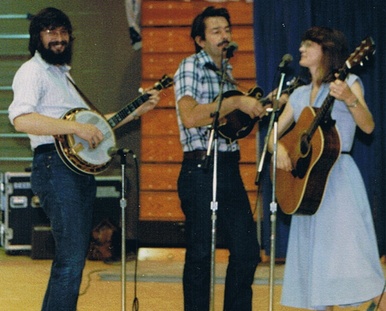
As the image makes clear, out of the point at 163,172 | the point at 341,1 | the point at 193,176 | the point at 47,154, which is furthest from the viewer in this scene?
the point at 163,172

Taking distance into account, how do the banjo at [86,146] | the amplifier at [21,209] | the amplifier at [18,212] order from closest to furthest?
the banjo at [86,146]
the amplifier at [21,209]
the amplifier at [18,212]

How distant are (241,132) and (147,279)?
7.71 ft

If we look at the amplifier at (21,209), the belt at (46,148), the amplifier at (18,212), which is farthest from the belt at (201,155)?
the amplifier at (18,212)

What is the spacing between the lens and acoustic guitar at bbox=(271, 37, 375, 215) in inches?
145

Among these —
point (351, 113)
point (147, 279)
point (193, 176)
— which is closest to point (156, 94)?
point (193, 176)

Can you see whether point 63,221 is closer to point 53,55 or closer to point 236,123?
point 53,55

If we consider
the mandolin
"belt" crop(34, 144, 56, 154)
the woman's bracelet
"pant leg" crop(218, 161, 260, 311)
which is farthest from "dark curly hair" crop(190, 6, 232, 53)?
"belt" crop(34, 144, 56, 154)

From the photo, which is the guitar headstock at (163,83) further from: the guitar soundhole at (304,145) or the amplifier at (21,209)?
the amplifier at (21,209)

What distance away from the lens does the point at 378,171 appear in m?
6.59

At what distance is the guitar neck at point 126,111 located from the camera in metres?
4.11

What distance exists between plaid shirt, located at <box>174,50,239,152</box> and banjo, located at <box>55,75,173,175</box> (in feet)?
1.25

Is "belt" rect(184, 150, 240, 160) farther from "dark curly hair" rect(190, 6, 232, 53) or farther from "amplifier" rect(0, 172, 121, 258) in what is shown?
"amplifier" rect(0, 172, 121, 258)

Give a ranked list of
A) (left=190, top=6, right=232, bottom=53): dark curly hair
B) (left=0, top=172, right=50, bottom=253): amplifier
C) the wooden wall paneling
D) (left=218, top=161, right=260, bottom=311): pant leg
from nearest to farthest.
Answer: (left=218, top=161, right=260, bottom=311): pant leg
(left=190, top=6, right=232, bottom=53): dark curly hair
(left=0, top=172, right=50, bottom=253): amplifier
the wooden wall paneling

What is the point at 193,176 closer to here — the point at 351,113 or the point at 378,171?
the point at 351,113
